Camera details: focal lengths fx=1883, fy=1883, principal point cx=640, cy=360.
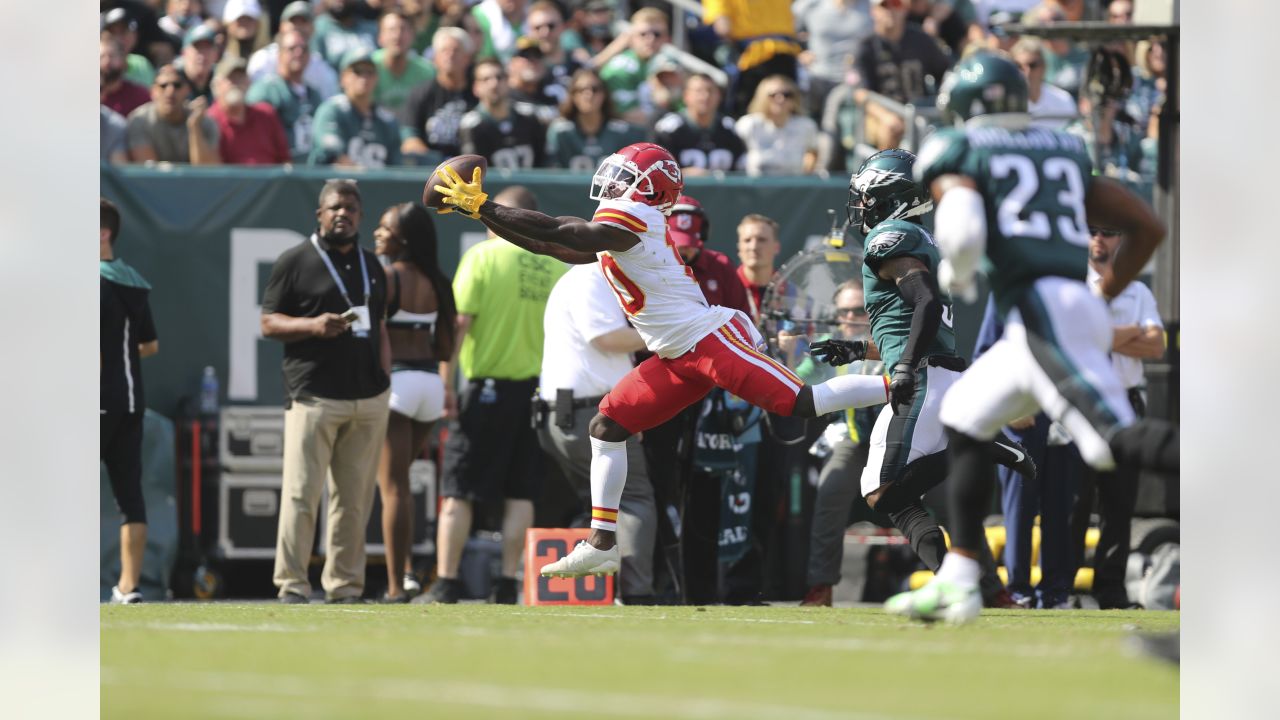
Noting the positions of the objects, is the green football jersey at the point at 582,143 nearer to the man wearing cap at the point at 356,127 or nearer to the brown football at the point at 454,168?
the man wearing cap at the point at 356,127

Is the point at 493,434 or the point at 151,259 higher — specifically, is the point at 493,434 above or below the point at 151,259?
below

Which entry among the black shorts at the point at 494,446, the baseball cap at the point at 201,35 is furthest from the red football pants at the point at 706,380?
the baseball cap at the point at 201,35

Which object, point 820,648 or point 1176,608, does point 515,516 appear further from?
point 820,648

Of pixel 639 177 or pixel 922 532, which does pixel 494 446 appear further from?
pixel 922 532

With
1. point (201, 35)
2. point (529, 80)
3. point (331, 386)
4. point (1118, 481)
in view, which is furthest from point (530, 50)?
point (1118, 481)

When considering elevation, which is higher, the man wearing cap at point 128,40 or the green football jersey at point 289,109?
the man wearing cap at point 128,40

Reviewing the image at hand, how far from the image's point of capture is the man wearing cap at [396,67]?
1173cm

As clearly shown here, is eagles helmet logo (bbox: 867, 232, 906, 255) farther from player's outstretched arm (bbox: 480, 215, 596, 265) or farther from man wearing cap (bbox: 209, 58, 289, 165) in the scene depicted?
man wearing cap (bbox: 209, 58, 289, 165)

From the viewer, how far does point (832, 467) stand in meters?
8.59

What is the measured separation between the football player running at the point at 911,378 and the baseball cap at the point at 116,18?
21.1 ft

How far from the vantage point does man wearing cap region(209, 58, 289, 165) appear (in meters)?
10.7
